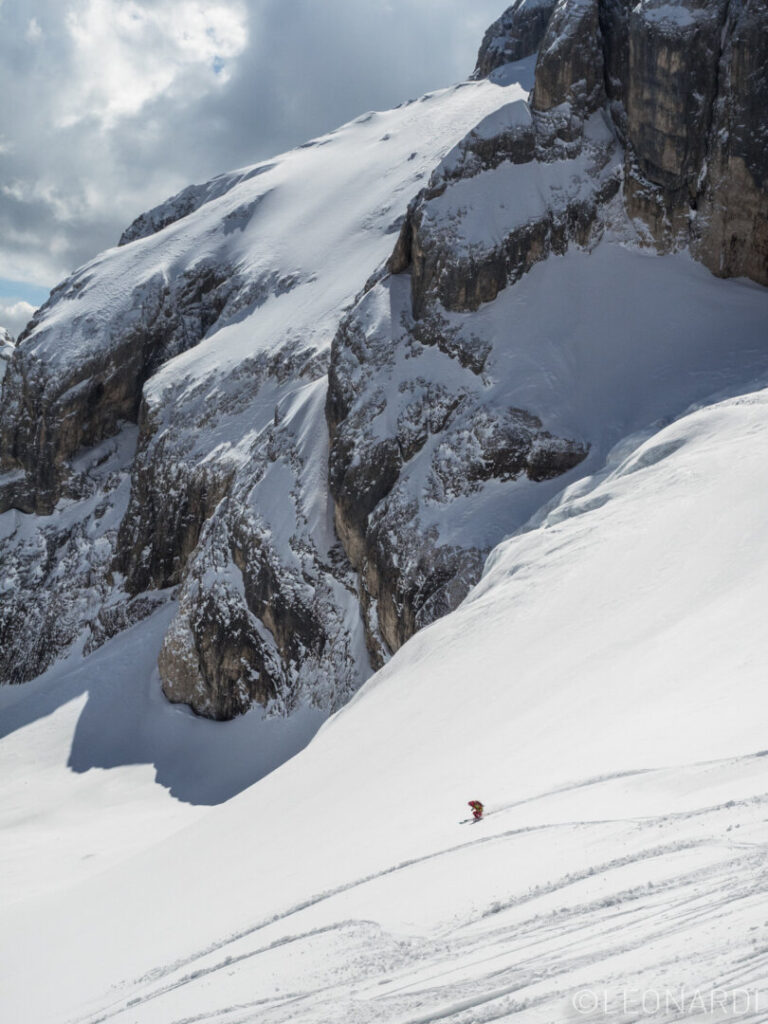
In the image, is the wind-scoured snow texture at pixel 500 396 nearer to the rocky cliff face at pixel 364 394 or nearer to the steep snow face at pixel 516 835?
the rocky cliff face at pixel 364 394

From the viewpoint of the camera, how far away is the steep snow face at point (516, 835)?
19.5ft

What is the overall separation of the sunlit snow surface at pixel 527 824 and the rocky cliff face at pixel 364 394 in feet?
11.5

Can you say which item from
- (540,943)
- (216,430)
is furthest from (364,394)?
(540,943)

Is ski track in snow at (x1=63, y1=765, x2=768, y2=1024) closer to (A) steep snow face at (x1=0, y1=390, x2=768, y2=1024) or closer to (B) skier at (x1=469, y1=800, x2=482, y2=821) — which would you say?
(A) steep snow face at (x1=0, y1=390, x2=768, y2=1024)

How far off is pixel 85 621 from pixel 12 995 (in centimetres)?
3678

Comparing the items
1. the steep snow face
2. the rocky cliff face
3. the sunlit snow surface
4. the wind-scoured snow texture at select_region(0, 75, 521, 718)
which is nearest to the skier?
the steep snow face

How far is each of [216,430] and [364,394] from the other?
43.8ft

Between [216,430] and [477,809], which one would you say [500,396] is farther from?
[477,809]

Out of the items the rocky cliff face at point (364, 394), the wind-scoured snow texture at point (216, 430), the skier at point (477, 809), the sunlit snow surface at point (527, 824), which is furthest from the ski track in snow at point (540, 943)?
the wind-scoured snow texture at point (216, 430)

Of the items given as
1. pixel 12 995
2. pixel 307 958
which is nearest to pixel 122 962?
pixel 12 995

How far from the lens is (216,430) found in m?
44.3

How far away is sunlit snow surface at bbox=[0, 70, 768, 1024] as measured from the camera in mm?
5992

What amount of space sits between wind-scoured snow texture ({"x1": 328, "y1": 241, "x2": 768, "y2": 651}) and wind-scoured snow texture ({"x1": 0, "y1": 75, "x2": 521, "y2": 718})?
3.78 metres

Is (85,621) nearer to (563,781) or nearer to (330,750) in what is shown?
(330,750)
